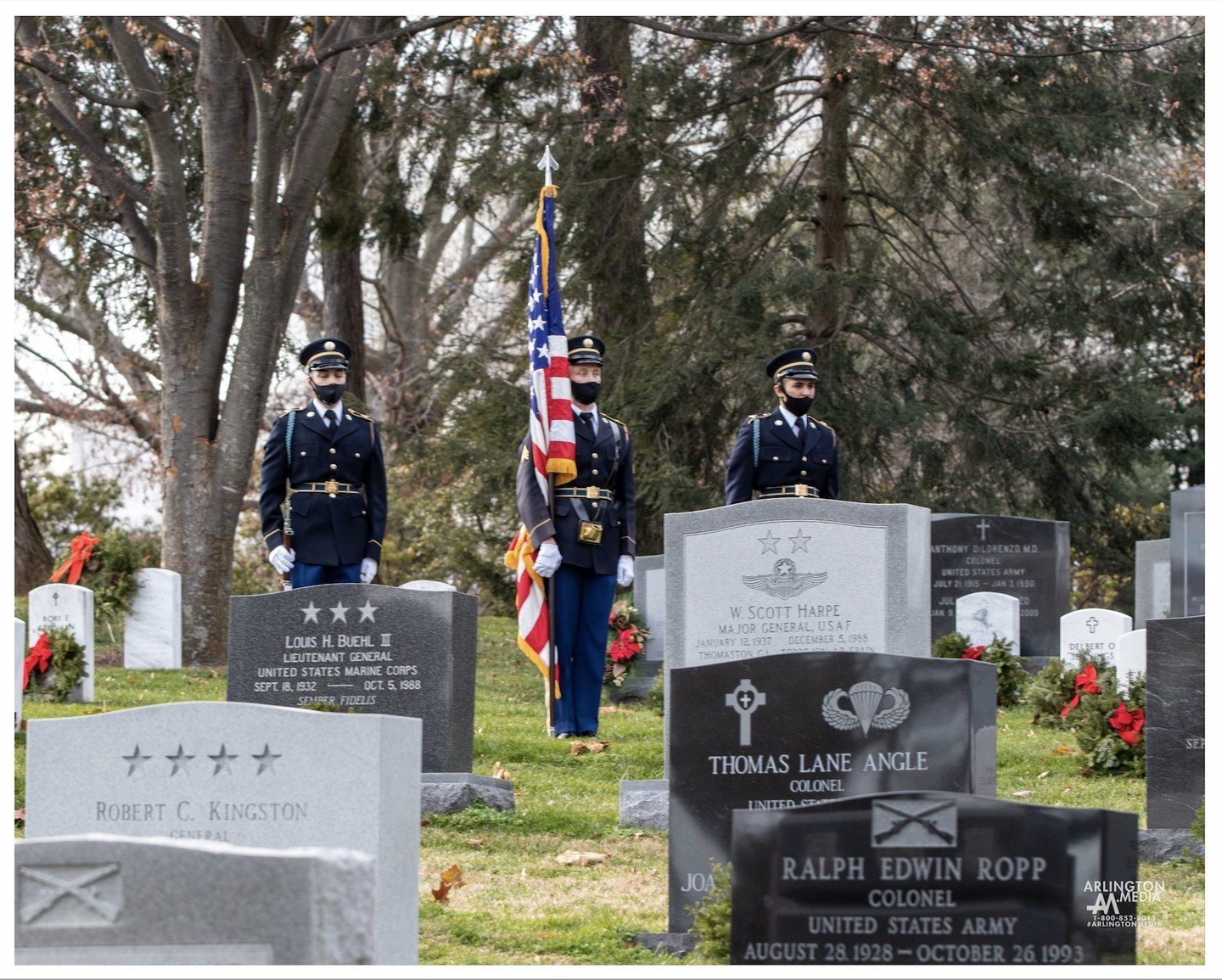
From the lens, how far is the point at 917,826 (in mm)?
4031

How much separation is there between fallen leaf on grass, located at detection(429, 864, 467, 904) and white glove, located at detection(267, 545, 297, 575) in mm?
3482

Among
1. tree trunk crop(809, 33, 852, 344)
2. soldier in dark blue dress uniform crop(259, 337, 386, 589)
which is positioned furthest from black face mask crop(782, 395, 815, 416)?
tree trunk crop(809, 33, 852, 344)

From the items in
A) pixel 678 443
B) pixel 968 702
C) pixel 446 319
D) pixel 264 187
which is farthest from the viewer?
pixel 446 319

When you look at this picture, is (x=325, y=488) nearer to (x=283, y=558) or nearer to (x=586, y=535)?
(x=283, y=558)

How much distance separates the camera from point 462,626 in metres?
7.87

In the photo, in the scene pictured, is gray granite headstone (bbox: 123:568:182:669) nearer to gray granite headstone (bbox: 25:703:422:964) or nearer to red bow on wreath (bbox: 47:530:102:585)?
red bow on wreath (bbox: 47:530:102:585)

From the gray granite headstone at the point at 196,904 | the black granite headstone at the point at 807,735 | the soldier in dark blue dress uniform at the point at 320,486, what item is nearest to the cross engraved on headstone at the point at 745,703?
the black granite headstone at the point at 807,735

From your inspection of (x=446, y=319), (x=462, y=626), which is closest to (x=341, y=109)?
(x=446, y=319)

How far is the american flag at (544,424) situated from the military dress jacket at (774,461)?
105 cm

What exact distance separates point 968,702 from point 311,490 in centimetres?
508

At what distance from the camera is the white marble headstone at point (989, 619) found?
13062 mm

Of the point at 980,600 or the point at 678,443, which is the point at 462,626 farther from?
the point at 678,443

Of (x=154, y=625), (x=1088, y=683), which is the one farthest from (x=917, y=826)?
(x=154, y=625)

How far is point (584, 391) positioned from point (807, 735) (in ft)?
14.3
